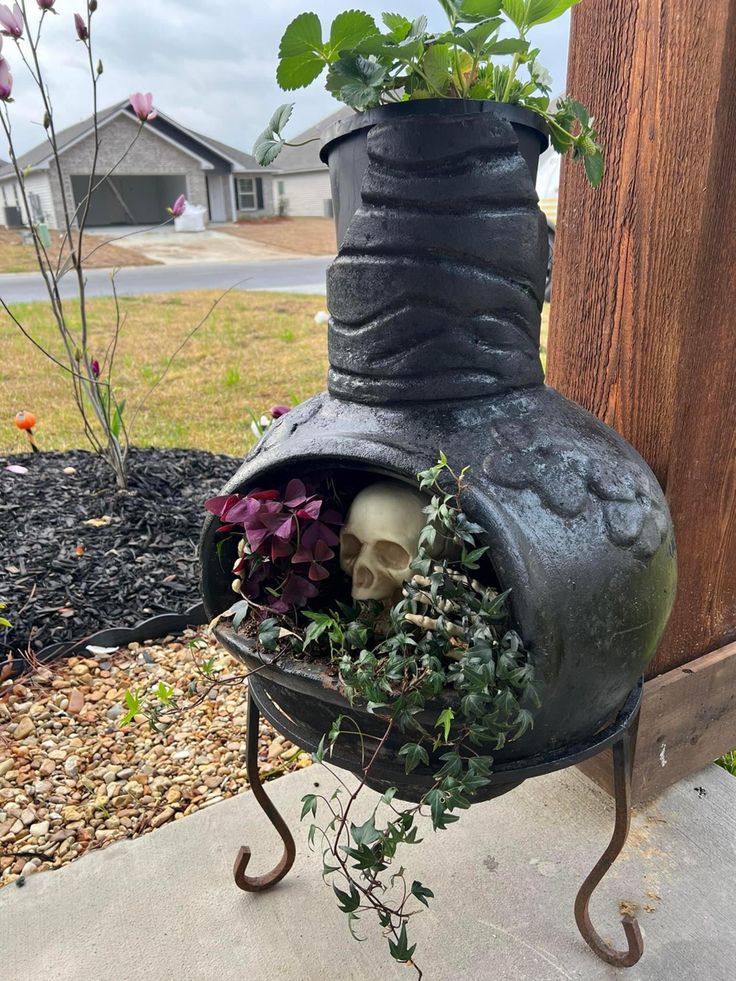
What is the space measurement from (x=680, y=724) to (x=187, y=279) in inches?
575

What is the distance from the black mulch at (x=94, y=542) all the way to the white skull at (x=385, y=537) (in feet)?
5.96

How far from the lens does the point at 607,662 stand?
1226 mm

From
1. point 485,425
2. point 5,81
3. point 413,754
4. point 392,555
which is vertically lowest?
point 413,754

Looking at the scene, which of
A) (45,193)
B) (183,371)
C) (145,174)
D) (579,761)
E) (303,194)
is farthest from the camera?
(303,194)

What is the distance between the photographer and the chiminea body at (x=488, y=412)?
1171 mm

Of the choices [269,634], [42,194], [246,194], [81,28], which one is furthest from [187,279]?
[246,194]

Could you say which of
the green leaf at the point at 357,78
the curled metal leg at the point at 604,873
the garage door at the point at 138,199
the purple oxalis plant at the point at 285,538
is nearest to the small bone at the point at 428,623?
the purple oxalis plant at the point at 285,538

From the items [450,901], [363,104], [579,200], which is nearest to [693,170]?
[579,200]

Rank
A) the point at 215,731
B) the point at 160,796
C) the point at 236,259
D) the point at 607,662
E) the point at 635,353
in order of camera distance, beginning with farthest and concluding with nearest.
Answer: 1. the point at 236,259
2. the point at 215,731
3. the point at 160,796
4. the point at 635,353
5. the point at 607,662

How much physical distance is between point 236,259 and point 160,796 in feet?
64.4

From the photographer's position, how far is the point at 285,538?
126cm

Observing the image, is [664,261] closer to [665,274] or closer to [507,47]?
[665,274]

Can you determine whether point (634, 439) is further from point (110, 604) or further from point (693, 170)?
point (110, 604)

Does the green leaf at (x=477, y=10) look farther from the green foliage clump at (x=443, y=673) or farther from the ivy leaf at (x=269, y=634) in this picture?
the ivy leaf at (x=269, y=634)
